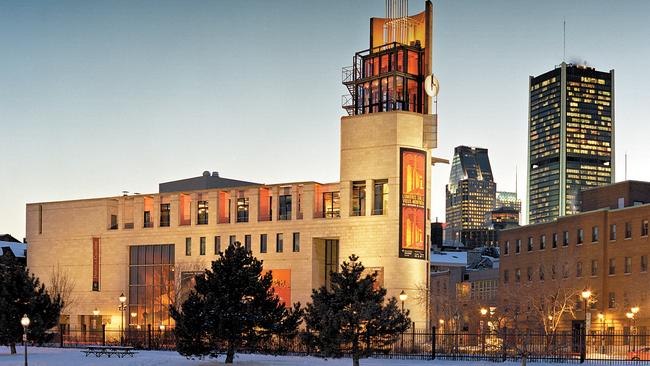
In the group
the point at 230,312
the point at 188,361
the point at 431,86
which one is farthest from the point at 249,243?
the point at 230,312

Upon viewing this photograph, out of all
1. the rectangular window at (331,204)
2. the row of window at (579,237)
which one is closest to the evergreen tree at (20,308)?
the rectangular window at (331,204)

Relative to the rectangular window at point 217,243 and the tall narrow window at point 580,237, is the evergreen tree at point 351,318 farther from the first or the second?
the tall narrow window at point 580,237

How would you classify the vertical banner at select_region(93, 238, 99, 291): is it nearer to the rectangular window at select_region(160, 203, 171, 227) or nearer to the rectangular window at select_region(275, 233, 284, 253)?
the rectangular window at select_region(160, 203, 171, 227)

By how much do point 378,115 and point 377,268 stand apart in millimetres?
14452

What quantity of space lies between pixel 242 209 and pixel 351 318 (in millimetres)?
55971

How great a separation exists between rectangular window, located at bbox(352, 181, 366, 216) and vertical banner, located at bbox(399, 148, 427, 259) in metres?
4.71

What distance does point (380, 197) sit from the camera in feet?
297

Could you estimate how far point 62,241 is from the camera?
111 meters

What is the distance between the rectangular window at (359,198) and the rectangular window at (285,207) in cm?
830

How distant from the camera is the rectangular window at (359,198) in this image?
302 feet

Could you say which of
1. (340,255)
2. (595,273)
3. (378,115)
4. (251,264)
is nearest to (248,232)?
(340,255)

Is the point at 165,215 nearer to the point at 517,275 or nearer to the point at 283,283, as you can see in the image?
the point at 283,283

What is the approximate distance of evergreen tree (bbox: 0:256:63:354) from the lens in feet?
203

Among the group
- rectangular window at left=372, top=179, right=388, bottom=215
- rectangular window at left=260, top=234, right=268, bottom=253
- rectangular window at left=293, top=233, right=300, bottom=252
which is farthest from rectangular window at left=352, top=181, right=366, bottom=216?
rectangular window at left=260, top=234, right=268, bottom=253
